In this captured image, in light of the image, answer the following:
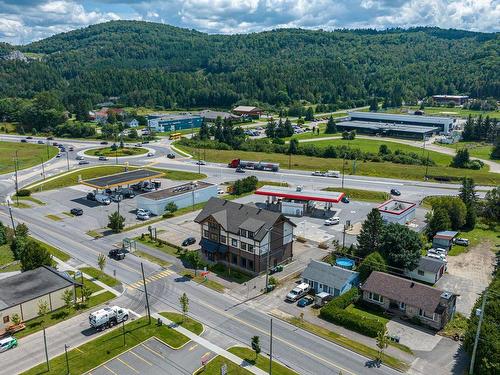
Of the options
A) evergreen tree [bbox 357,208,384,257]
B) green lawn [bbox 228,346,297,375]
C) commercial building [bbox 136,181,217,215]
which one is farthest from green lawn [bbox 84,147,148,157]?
green lawn [bbox 228,346,297,375]

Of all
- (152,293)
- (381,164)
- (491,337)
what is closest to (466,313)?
(491,337)

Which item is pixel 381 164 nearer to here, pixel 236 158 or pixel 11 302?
pixel 236 158

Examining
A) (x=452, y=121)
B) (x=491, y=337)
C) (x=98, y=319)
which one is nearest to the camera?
(x=491, y=337)

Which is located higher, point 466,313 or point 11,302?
point 11,302

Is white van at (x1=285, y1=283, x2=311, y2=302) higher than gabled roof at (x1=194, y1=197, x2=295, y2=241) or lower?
lower

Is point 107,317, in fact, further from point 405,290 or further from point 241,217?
point 405,290

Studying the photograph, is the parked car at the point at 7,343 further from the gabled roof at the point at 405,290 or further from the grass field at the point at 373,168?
the grass field at the point at 373,168

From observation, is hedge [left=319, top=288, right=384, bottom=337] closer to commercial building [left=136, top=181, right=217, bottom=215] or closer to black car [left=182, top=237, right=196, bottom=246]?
black car [left=182, top=237, right=196, bottom=246]

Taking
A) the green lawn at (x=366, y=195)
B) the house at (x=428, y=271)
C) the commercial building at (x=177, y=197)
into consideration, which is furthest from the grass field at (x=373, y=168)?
the house at (x=428, y=271)
